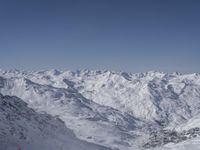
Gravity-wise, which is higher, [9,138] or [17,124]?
[17,124]

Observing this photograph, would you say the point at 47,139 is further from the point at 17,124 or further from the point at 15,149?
the point at 15,149

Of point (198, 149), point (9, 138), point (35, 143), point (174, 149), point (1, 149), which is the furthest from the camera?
point (35, 143)

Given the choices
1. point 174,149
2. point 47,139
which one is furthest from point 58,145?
point 174,149

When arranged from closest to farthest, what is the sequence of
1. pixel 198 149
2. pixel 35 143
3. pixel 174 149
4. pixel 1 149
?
pixel 198 149 < pixel 174 149 < pixel 1 149 < pixel 35 143

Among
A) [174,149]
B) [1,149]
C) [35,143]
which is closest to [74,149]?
[35,143]

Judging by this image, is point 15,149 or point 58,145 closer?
point 15,149

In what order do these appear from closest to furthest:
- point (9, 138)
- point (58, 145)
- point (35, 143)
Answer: point (9, 138)
point (35, 143)
point (58, 145)

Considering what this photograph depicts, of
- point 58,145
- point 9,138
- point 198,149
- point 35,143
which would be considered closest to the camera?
point 198,149

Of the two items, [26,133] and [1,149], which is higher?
[26,133]

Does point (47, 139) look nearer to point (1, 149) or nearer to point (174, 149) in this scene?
point (1, 149)
